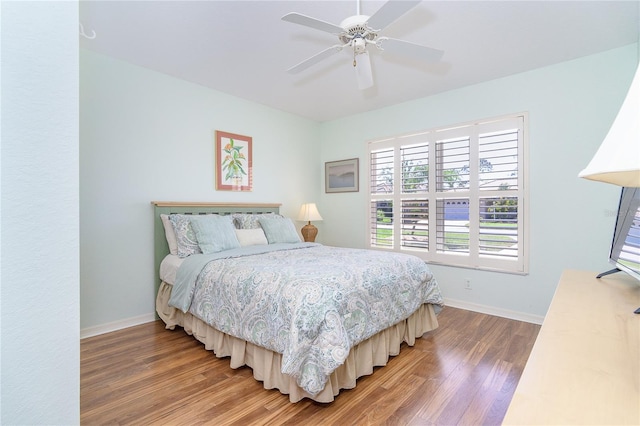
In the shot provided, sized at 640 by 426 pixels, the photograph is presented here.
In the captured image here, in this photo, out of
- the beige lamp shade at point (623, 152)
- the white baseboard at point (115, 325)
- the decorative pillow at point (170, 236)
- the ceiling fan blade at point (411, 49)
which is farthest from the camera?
the decorative pillow at point (170, 236)

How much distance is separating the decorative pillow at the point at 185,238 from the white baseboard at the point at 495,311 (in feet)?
9.93

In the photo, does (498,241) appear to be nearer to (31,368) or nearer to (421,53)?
(421,53)

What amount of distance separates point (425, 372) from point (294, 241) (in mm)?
2055

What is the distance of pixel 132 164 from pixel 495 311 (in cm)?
422

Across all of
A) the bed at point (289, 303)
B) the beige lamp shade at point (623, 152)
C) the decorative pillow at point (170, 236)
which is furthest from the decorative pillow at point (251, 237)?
the beige lamp shade at point (623, 152)

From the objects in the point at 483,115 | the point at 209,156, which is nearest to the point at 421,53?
the point at 483,115

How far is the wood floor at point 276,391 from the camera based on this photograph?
175 cm

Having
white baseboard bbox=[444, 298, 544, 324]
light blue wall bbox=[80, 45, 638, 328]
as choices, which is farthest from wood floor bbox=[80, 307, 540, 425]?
light blue wall bbox=[80, 45, 638, 328]

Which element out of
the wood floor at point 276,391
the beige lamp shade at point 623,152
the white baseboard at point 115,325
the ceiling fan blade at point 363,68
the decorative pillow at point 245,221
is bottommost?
the wood floor at point 276,391

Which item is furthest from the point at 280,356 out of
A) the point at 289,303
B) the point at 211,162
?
the point at 211,162

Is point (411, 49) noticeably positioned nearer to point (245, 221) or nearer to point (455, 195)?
point (455, 195)

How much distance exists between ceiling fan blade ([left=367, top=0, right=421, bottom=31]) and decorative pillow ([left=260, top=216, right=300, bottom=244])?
2457 mm

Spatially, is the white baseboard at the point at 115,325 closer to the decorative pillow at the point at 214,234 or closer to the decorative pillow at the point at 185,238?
the decorative pillow at the point at 185,238

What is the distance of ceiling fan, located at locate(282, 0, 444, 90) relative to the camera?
1.69 meters
